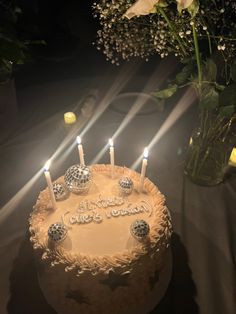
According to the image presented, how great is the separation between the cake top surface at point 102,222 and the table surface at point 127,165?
28 cm

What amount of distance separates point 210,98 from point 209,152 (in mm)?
336

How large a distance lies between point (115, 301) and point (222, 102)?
80 cm

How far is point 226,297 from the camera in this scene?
4.13 feet

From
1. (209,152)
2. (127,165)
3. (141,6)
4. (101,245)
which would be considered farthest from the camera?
(127,165)

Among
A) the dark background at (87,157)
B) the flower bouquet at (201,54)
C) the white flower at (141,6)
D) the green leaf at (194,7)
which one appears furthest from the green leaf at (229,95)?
the dark background at (87,157)

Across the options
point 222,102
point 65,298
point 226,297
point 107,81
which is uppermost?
point 222,102

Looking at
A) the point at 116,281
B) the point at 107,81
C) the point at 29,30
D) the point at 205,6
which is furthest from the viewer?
the point at 107,81

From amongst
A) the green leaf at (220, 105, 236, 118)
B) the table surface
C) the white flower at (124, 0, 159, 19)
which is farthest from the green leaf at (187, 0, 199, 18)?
the table surface

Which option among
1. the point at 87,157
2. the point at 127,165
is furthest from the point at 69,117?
the point at 127,165

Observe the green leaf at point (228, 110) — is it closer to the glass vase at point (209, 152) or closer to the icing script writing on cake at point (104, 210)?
the glass vase at point (209, 152)

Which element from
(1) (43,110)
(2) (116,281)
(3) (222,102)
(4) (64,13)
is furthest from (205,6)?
(4) (64,13)

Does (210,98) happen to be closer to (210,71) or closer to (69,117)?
(210,71)

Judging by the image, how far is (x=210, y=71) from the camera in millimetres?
1207

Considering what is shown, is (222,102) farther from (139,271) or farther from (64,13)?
(64,13)
